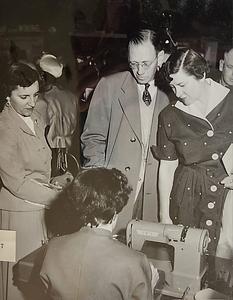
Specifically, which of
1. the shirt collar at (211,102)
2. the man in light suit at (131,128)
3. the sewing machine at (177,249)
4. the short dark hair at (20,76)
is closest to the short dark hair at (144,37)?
the man in light suit at (131,128)

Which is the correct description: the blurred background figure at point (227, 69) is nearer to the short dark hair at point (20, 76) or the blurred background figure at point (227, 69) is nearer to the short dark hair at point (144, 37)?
the short dark hair at point (144, 37)

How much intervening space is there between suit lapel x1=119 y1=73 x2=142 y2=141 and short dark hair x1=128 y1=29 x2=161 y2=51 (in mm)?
87

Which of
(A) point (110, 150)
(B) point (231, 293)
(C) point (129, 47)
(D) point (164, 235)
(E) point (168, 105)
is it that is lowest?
(B) point (231, 293)

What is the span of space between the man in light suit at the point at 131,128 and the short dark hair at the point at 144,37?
0.06 ft

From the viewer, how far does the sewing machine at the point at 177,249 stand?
111 centimetres

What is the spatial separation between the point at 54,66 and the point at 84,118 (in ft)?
0.43

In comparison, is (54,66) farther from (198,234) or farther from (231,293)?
(231,293)

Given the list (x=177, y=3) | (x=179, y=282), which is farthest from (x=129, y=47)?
(x=179, y=282)

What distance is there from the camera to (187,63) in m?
1.08

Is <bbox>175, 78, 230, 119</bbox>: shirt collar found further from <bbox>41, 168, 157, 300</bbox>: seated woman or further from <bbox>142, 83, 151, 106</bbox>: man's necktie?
<bbox>41, 168, 157, 300</bbox>: seated woman

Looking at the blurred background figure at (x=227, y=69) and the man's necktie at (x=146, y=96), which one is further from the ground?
the blurred background figure at (x=227, y=69)

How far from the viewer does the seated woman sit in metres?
1.14

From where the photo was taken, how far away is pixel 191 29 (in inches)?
41.5

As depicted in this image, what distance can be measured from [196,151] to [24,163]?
1.29 ft
